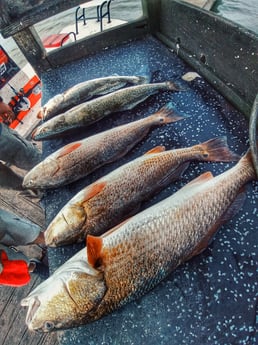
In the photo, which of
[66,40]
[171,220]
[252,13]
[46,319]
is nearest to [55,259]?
[46,319]

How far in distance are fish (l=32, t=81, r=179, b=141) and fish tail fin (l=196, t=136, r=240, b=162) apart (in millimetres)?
920

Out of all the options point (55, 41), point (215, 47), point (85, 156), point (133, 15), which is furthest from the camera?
point (133, 15)

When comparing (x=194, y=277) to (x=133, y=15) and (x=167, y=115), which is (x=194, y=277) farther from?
(x=133, y=15)

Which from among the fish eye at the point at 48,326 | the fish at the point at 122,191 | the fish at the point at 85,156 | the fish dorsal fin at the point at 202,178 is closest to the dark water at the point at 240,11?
the fish at the point at 85,156

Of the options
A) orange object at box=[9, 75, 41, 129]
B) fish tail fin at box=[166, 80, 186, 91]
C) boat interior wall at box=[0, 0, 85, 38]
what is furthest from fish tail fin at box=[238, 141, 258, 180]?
orange object at box=[9, 75, 41, 129]

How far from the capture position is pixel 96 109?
2787 millimetres

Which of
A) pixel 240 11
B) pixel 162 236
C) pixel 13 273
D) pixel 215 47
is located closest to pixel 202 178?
pixel 162 236

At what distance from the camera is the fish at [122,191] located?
1924mm

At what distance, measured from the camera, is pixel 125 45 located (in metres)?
3.91

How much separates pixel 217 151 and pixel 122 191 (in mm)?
834

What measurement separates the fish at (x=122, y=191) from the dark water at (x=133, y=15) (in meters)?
8.40

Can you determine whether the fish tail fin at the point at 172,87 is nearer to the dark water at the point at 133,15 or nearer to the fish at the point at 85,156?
the fish at the point at 85,156

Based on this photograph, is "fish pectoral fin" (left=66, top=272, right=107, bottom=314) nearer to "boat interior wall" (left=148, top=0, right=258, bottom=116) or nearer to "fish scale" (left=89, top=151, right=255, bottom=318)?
"fish scale" (left=89, top=151, right=255, bottom=318)

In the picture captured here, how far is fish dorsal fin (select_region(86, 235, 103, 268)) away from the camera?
5.18ft
